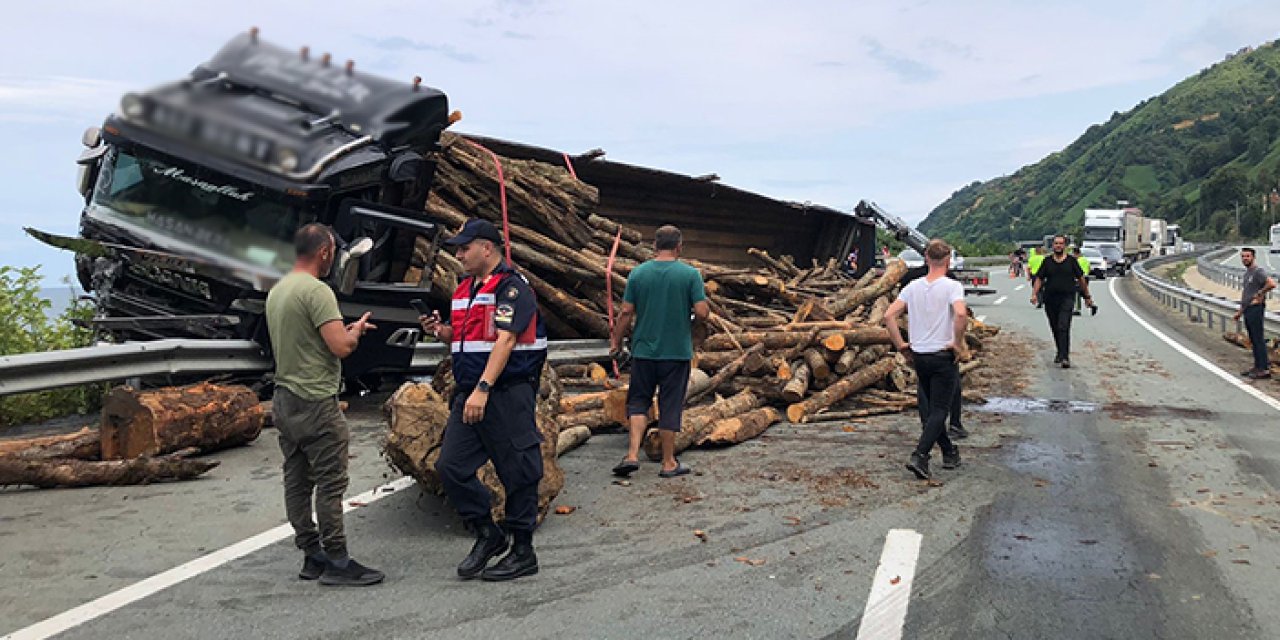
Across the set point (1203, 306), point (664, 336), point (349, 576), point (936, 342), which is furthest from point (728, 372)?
point (1203, 306)

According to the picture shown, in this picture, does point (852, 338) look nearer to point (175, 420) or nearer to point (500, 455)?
point (500, 455)

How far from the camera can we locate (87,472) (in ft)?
19.7

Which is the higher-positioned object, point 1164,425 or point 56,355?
point 56,355

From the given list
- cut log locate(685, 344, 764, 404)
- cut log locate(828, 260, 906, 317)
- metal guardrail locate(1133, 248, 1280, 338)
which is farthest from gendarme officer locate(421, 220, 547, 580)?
metal guardrail locate(1133, 248, 1280, 338)

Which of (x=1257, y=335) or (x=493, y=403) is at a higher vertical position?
(x=493, y=403)

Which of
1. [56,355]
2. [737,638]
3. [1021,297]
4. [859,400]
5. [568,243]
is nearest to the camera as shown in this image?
[737,638]

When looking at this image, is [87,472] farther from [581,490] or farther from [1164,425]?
[1164,425]

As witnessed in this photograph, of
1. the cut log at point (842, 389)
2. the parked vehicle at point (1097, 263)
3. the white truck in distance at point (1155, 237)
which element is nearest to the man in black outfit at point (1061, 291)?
the cut log at point (842, 389)

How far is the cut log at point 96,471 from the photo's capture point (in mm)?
5852

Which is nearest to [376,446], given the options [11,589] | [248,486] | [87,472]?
[248,486]

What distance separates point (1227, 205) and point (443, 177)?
5470 inches

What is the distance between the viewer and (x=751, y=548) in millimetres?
4938

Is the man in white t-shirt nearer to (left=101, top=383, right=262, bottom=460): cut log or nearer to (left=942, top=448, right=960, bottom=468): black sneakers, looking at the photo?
(left=942, top=448, right=960, bottom=468): black sneakers

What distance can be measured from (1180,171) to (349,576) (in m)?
176
